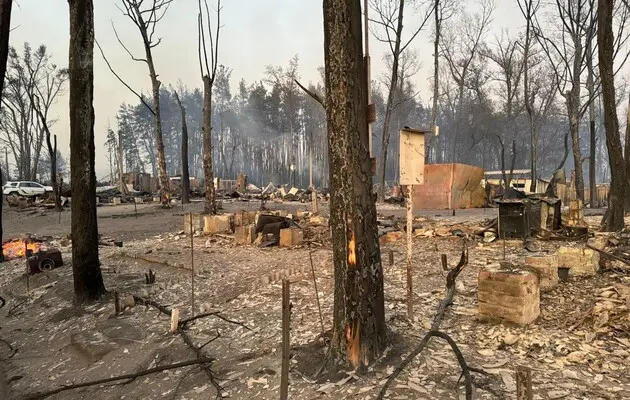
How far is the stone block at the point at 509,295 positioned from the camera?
4.14m

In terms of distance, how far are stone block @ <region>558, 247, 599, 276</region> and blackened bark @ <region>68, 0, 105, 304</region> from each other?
7187 mm

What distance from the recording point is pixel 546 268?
5.23 metres

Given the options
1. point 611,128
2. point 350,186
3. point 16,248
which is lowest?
point 16,248

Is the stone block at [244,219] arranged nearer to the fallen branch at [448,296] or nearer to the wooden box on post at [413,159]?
the fallen branch at [448,296]

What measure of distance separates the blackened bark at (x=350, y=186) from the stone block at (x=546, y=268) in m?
2.83

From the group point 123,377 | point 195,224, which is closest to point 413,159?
point 123,377

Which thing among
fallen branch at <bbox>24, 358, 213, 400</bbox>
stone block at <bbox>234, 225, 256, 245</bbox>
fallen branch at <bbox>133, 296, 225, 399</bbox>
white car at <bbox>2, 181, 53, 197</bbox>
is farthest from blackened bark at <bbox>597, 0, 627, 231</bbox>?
white car at <bbox>2, 181, 53, 197</bbox>

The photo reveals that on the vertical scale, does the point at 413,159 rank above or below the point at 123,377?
above

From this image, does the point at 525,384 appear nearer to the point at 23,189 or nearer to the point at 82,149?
the point at 82,149

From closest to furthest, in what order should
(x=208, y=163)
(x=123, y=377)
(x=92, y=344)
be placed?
(x=123, y=377)
(x=92, y=344)
(x=208, y=163)

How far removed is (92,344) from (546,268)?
5834 millimetres

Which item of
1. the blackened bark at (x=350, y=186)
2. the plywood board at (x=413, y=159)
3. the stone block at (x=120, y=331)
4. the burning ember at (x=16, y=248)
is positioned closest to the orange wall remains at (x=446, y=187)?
the burning ember at (x=16, y=248)

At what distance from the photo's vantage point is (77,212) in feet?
21.1

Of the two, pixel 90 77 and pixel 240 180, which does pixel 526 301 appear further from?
pixel 240 180
